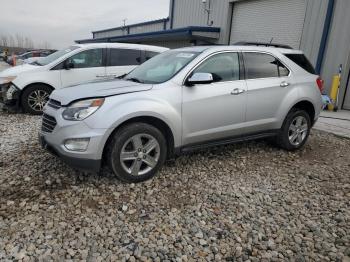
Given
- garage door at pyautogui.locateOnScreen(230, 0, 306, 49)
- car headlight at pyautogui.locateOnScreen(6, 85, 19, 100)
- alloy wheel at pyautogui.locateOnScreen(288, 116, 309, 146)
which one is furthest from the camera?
garage door at pyautogui.locateOnScreen(230, 0, 306, 49)

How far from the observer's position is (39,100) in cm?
759

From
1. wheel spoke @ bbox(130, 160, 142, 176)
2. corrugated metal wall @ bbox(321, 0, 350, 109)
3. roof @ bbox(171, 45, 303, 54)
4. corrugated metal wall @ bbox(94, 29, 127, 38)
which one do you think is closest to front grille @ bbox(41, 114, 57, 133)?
wheel spoke @ bbox(130, 160, 142, 176)

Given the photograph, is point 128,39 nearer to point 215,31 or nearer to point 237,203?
point 215,31

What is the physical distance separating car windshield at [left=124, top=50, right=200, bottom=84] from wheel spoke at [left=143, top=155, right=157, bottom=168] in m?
1.01

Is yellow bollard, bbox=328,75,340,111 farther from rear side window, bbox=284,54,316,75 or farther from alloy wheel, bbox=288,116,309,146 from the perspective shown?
alloy wheel, bbox=288,116,309,146

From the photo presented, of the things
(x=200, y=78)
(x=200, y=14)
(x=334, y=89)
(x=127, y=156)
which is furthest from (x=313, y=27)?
(x=127, y=156)

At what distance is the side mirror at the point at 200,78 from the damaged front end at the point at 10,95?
505 centimetres

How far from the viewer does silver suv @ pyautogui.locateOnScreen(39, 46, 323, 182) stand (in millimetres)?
3627

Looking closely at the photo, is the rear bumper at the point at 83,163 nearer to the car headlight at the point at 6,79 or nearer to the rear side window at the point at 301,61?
the rear side window at the point at 301,61

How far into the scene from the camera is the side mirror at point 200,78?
4039 millimetres

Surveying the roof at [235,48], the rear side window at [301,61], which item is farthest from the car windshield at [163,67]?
the rear side window at [301,61]

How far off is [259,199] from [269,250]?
955mm

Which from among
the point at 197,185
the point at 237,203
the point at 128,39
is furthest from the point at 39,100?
the point at 128,39

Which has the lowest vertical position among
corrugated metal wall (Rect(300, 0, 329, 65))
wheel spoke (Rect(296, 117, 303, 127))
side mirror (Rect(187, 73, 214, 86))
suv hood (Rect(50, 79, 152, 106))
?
wheel spoke (Rect(296, 117, 303, 127))
